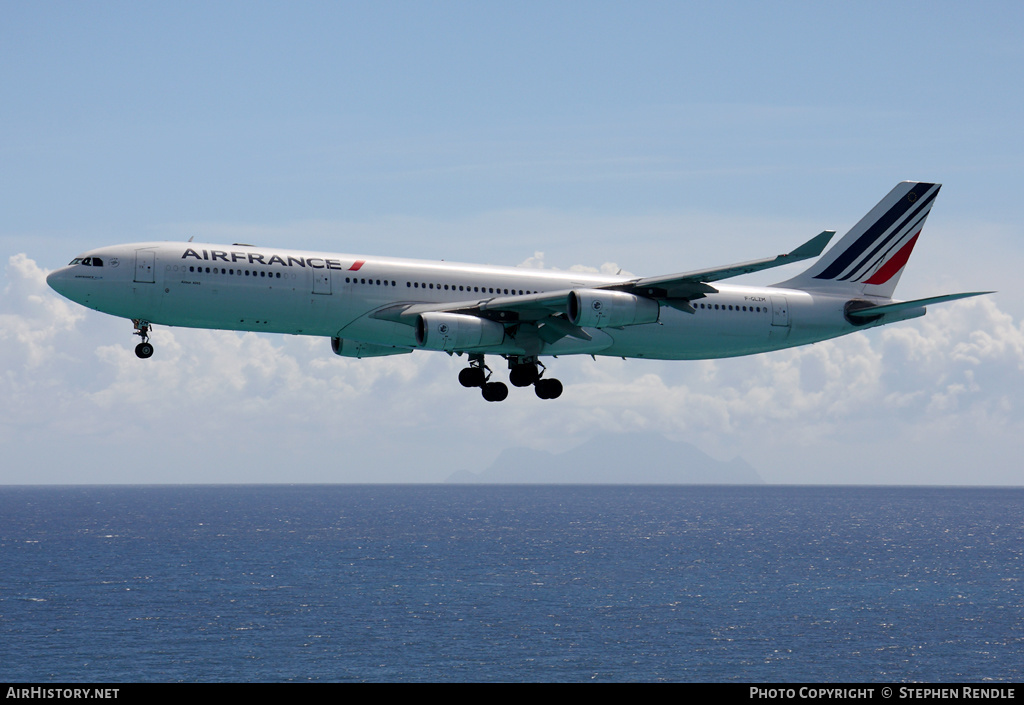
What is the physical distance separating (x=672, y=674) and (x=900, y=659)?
28.3 m

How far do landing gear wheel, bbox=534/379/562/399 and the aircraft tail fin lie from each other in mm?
15812

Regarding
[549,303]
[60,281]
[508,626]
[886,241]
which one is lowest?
[508,626]

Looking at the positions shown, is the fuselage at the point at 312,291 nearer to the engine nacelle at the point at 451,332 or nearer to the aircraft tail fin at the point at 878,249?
the engine nacelle at the point at 451,332

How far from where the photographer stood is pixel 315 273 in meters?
47.2

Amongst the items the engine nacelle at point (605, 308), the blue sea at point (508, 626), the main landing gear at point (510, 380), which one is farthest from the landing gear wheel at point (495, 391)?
the blue sea at point (508, 626)

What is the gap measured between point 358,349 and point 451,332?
27.8 ft

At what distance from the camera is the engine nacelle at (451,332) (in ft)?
152

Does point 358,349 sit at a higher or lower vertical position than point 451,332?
higher

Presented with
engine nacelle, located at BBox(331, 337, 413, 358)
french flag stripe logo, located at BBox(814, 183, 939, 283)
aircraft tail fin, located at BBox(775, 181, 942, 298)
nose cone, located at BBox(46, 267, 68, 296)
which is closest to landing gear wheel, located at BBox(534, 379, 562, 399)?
engine nacelle, located at BBox(331, 337, 413, 358)

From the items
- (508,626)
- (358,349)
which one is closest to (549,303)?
(358,349)

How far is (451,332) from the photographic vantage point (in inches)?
1843

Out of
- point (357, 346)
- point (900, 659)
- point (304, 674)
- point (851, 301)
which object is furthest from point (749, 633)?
point (357, 346)

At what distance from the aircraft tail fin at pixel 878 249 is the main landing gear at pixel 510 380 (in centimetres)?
1633

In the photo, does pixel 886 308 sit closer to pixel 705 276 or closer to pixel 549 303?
pixel 705 276
